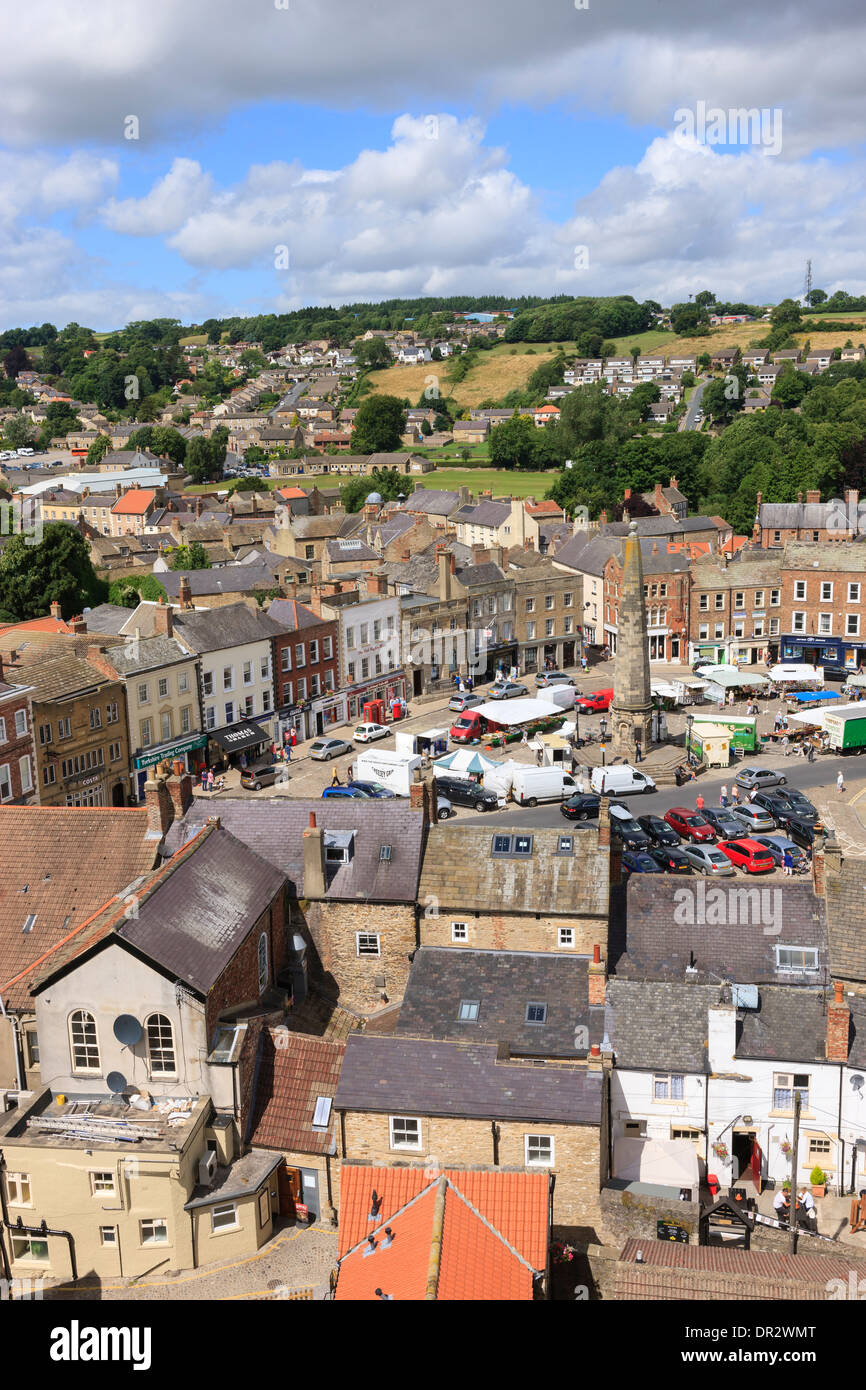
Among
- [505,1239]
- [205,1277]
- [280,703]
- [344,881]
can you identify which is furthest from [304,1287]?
[280,703]

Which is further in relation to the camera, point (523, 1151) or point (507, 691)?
point (507, 691)

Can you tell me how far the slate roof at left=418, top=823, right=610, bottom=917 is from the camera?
1184 inches

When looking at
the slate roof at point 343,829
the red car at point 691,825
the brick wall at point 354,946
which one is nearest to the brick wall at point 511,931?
the brick wall at point 354,946

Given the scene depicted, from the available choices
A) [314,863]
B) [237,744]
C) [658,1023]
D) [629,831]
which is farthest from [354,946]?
[237,744]

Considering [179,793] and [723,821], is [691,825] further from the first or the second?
[179,793]

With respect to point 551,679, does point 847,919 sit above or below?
above

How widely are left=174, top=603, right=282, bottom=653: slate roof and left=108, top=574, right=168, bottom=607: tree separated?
527 inches

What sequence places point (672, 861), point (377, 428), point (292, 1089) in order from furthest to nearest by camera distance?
point (377, 428) < point (672, 861) < point (292, 1089)

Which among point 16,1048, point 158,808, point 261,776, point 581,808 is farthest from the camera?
point 261,776

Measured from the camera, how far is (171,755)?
54438mm

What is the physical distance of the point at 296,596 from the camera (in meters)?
68.0

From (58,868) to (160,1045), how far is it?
7.61 meters

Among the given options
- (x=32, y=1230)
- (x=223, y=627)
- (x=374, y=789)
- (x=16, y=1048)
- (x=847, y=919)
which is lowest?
(x=32, y=1230)

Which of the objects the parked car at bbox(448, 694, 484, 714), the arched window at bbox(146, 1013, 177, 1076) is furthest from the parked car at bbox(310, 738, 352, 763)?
the arched window at bbox(146, 1013, 177, 1076)
